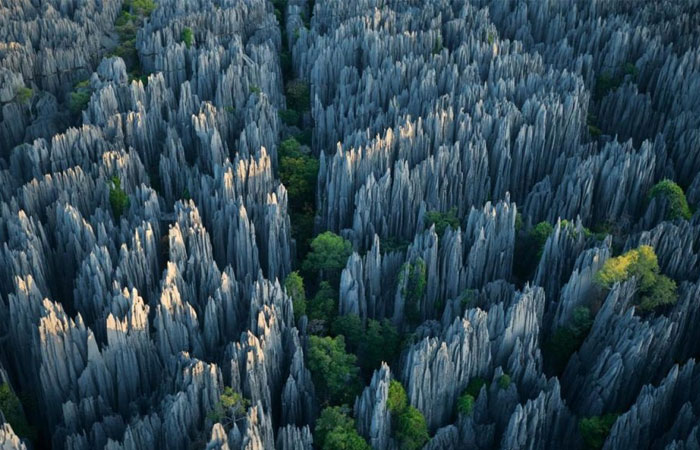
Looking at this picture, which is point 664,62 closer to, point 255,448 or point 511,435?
point 511,435

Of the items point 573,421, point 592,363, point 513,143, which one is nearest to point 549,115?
point 513,143

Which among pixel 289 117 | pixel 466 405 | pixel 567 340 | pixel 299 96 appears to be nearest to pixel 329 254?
pixel 466 405

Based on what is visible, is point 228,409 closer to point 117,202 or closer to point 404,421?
point 404,421

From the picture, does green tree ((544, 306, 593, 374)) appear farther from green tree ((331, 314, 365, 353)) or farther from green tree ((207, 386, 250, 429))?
green tree ((207, 386, 250, 429))

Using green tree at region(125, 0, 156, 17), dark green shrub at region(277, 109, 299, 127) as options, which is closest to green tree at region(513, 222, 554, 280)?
dark green shrub at region(277, 109, 299, 127)

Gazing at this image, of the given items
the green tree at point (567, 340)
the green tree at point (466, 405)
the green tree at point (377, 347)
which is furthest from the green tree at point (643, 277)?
the green tree at point (377, 347)

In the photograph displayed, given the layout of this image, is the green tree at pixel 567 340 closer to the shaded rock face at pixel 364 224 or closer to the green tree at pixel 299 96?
the shaded rock face at pixel 364 224
